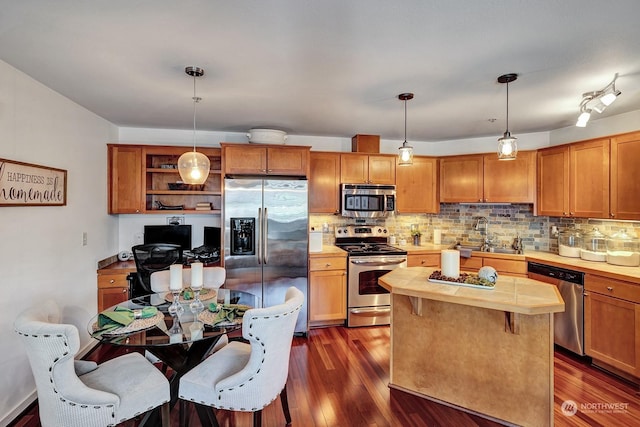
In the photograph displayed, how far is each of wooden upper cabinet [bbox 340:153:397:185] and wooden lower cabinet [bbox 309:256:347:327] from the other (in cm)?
115

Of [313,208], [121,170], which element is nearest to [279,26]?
[313,208]

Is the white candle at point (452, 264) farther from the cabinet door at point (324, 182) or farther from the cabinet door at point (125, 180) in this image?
the cabinet door at point (125, 180)

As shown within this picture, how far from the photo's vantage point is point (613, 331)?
2.77 meters

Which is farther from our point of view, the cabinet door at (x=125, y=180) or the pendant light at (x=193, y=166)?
the cabinet door at (x=125, y=180)

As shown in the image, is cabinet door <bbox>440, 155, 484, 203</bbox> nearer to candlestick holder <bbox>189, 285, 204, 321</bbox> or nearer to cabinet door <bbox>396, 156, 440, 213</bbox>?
cabinet door <bbox>396, 156, 440, 213</bbox>

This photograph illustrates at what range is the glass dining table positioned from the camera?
172 cm

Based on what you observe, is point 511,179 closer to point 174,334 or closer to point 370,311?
point 370,311

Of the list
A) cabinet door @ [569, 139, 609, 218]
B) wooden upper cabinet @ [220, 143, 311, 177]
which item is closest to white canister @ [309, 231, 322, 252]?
wooden upper cabinet @ [220, 143, 311, 177]

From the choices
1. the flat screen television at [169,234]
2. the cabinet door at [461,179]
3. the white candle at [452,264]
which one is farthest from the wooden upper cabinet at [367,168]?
the flat screen television at [169,234]

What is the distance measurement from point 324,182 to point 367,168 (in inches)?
25.6

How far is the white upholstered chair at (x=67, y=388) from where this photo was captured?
1.51m

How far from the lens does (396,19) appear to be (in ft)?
5.36

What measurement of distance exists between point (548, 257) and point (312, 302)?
2.79 metres

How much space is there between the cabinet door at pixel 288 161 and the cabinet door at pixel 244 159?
82 mm
